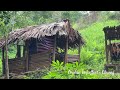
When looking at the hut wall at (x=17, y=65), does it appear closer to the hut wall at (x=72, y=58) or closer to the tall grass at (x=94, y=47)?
the hut wall at (x=72, y=58)

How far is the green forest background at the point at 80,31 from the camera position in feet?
22.7

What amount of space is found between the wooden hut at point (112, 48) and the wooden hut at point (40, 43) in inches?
38.5

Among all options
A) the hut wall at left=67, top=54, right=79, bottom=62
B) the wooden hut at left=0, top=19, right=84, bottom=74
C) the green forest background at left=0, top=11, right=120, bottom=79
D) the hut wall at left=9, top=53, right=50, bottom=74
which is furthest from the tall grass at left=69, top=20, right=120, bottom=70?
the hut wall at left=9, top=53, right=50, bottom=74

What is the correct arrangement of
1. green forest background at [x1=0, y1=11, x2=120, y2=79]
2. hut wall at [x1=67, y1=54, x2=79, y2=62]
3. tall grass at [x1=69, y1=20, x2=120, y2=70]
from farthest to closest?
tall grass at [x1=69, y1=20, x2=120, y2=70], hut wall at [x1=67, y1=54, x2=79, y2=62], green forest background at [x1=0, y1=11, x2=120, y2=79]

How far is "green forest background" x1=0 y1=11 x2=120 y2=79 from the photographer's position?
22.7ft

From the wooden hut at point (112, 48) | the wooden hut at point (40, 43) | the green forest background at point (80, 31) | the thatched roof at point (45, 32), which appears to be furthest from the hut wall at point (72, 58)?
the wooden hut at point (112, 48)

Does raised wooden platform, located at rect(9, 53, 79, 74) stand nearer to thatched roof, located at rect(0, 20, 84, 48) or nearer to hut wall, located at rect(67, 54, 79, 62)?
hut wall, located at rect(67, 54, 79, 62)

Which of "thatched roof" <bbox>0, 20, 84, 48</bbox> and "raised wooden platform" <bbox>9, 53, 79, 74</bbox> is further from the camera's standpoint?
"raised wooden platform" <bbox>9, 53, 79, 74</bbox>

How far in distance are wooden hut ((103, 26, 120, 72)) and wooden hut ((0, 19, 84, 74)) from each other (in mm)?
978

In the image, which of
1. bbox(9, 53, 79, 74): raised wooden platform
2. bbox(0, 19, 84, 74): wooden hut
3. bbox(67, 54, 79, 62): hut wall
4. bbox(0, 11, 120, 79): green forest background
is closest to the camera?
bbox(0, 11, 120, 79): green forest background
